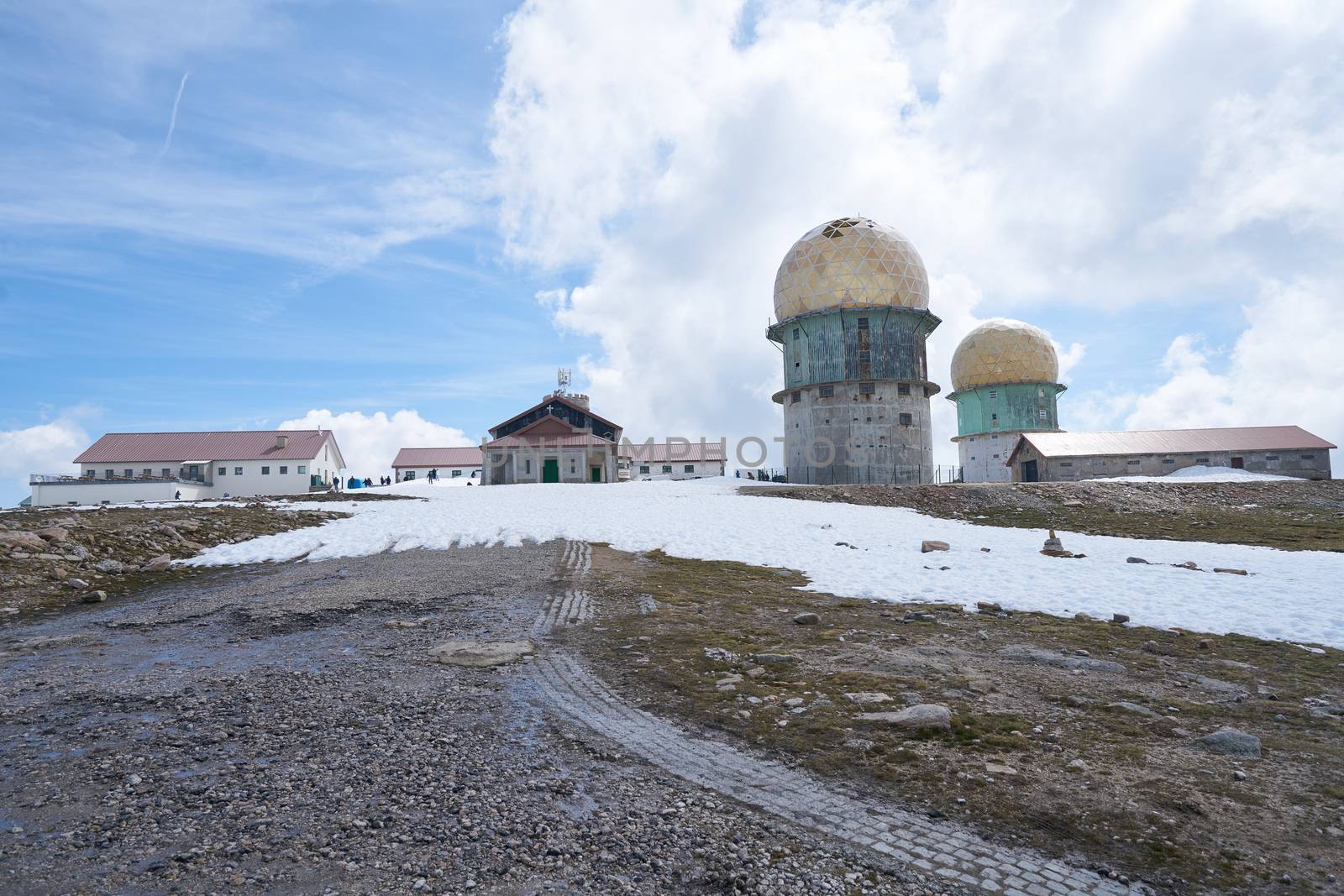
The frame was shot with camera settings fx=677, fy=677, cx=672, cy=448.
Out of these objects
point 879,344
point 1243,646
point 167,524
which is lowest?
point 1243,646

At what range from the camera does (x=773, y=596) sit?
412 inches

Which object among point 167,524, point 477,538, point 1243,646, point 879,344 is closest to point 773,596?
point 1243,646

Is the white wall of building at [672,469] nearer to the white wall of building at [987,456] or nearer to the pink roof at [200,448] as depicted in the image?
the white wall of building at [987,456]

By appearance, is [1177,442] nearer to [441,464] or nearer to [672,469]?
[672,469]

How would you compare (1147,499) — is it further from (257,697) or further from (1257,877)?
(257,697)

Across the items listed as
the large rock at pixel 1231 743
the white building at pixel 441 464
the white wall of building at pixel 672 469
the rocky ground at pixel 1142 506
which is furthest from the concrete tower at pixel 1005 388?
the large rock at pixel 1231 743

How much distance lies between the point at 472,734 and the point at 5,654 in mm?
6123

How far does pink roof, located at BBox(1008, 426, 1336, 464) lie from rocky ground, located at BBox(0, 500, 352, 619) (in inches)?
1764

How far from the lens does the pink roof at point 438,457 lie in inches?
2847

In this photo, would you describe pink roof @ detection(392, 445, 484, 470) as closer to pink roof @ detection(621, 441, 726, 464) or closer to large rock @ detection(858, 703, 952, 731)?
pink roof @ detection(621, 441, 726, 464)

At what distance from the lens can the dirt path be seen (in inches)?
120

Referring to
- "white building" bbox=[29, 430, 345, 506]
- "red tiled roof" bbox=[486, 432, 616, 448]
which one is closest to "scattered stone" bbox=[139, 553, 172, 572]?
"red tiled roof" bbox=[486, 432, 616, 448]

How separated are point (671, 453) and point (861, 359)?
122ft

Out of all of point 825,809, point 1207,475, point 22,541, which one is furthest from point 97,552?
point 1207,475
